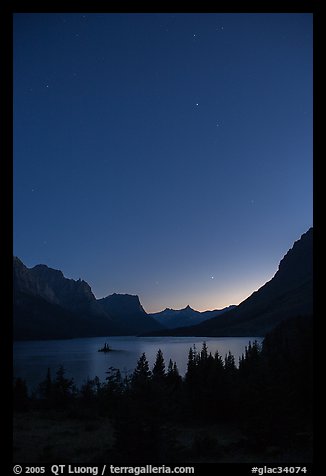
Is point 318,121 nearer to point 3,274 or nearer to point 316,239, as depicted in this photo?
point 316,239

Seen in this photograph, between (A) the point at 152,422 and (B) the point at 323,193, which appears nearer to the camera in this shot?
(B) the point at 323,193

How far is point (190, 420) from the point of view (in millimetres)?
20078

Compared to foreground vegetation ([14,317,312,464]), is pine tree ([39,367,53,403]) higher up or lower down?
lower down

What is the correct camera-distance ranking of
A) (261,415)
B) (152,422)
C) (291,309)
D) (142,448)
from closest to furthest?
(142,448), (152,422), (261,415), (291,309)

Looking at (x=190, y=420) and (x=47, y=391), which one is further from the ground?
(x=190, y=420)

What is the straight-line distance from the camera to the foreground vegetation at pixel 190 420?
827cm

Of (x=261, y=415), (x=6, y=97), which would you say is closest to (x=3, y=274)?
(x=6, y=97)

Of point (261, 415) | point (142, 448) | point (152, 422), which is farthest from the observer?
point (261, 415)

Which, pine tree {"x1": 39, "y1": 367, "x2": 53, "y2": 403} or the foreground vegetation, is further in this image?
pine tree {"x1": 39, "y1": 367, "x2": 53, "y2": 403}

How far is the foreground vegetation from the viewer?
8.27 m

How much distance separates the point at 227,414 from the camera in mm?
19672

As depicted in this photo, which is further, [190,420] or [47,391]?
[47,391]

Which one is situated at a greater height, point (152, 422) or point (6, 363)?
point (6, 363)
